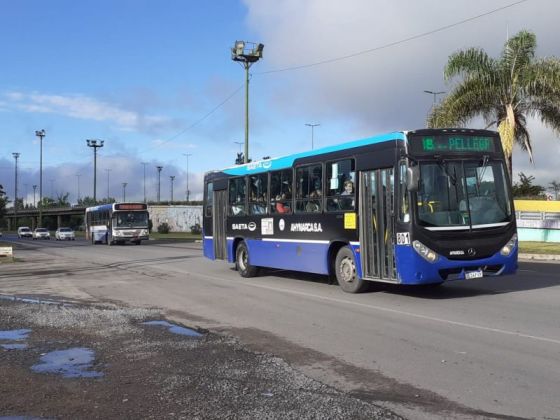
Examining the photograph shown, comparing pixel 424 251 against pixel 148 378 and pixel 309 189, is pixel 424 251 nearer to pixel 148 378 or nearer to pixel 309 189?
pixel 309 189

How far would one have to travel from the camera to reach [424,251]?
10.7 metres

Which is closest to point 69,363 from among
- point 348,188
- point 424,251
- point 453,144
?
point 424,251

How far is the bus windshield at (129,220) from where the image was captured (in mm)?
43000

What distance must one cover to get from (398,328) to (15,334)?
223 inches

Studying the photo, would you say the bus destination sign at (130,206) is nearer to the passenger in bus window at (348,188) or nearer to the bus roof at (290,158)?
the bus roof at (290,158)

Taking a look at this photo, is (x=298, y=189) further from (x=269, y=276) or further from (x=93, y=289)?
(x=93, y=289)

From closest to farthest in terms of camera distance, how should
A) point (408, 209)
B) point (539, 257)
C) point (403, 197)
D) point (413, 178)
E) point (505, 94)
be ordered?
point (413, 178) → point (408, 209) → point (403, 197) → point (539, 257) → point (505, 94)

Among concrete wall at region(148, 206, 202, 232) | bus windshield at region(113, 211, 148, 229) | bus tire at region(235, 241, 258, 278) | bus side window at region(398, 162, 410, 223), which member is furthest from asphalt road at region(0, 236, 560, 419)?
concrete wall at region(148, 206, 202, 232)

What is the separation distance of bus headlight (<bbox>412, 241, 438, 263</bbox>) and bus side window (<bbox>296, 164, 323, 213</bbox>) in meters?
3.20

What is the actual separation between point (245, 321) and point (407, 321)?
262 cm

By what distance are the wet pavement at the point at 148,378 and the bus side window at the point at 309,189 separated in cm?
528

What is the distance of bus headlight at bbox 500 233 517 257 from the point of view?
11.3 m

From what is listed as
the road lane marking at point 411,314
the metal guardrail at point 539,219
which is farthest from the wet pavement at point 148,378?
the metal guardrail at point 539,219

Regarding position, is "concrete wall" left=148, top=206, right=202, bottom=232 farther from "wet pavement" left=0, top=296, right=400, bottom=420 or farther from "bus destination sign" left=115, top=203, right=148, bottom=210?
"wet pavement" left=0, top=296, right=400, bottom=420
